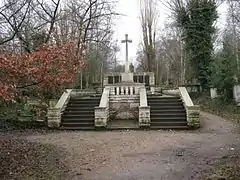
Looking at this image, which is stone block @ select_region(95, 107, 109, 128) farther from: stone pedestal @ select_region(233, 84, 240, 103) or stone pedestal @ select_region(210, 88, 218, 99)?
stone pedestal @ select_region(210, 88, 218, 99)

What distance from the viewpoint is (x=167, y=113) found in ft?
49.3

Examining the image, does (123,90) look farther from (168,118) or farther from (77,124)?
(77,124)

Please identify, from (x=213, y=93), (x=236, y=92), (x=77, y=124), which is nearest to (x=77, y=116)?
(x=77, y=124)

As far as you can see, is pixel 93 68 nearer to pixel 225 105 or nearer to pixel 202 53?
pixel 202 53

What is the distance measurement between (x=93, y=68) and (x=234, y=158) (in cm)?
2717

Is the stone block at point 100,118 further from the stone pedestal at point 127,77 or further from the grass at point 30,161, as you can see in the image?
the stone pedestal at point 127,77

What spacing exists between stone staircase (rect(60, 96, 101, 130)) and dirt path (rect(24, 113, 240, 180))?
1113 mm

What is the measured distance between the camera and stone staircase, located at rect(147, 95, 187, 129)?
46.0 feet

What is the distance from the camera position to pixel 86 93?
19.4 metres

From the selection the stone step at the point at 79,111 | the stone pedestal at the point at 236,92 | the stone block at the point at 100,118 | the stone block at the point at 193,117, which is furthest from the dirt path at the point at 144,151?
the stone pedestal at the point at 236,92

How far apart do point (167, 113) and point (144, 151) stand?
595cm

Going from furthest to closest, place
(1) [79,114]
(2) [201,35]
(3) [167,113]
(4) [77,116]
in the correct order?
(2) [201,35], (1) [79,114], (4) [77,116], (3) [167,113]

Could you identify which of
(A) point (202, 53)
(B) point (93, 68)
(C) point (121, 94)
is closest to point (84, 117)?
(C) point (121, 94)

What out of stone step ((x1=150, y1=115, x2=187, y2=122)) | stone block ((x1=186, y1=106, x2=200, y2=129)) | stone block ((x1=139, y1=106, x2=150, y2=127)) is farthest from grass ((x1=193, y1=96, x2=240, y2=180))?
stone block ((x1=139, y1=106, x2=150, y2=127))
